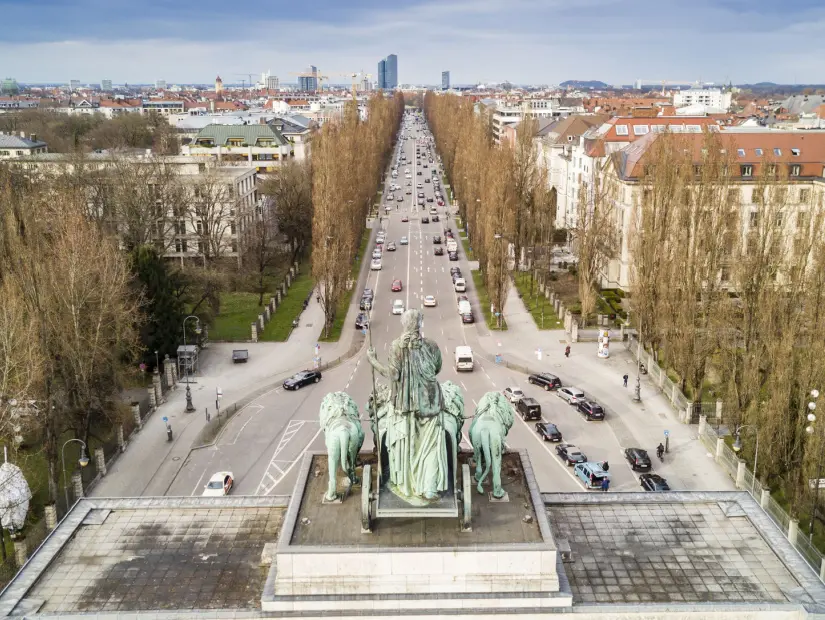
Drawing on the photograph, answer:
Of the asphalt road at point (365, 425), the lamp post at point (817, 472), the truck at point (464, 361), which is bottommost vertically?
the asphalt road at point (365, 425)

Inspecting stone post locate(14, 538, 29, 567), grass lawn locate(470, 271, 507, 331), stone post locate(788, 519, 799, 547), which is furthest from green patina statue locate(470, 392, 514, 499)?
grass lawn locate(470, 271, 507, 331)

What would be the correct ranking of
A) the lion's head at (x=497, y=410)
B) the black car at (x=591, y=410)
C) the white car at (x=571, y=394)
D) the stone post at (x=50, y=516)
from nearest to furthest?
the lion's head at (x=497, y=410), the stone post at (x=50, y=516), the black car at (x=591, y=410), the white car at (x=571, y=394)

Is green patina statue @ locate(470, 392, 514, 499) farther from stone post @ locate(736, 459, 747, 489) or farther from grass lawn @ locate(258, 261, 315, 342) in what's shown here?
grass lawn @ locate(258, 261, 315, 342)

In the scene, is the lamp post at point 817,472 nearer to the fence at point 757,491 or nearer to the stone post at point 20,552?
the fence at point 757,491

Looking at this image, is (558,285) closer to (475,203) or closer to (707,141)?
(475,203)

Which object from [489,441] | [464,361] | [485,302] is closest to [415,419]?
[489,441]

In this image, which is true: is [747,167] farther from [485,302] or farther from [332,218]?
[332,218]

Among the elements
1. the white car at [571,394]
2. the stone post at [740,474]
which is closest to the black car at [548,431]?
the white car at [571,394]
